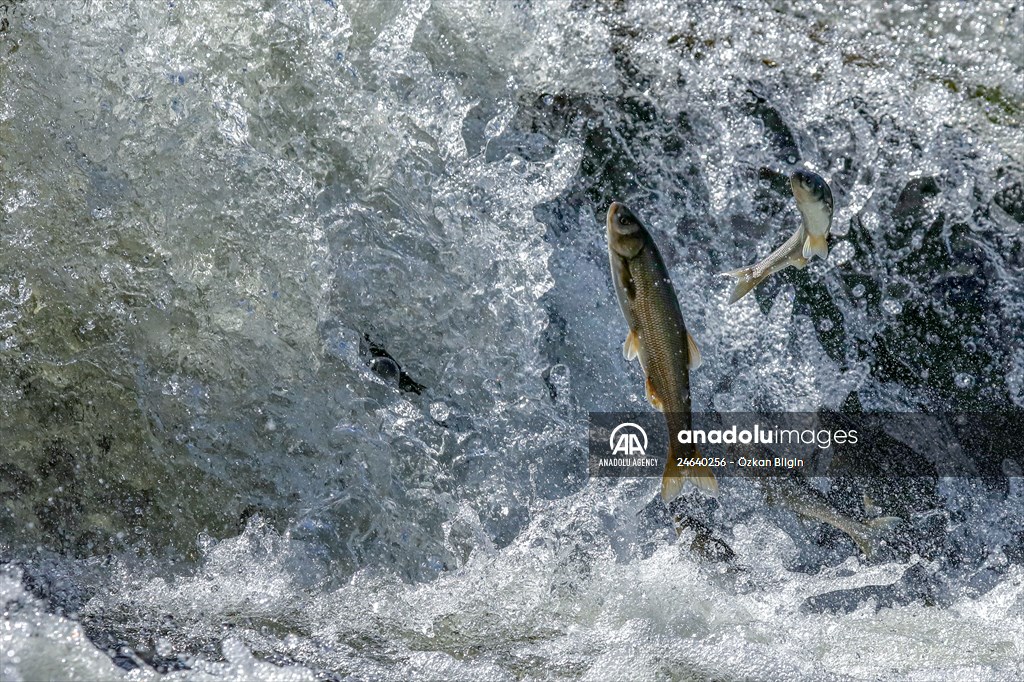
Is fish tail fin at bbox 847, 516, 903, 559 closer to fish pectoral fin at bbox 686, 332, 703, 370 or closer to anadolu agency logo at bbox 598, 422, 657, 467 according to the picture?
anadolu agency logo at bbox 598, 422, 657, 467

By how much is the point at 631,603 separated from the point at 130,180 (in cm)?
243

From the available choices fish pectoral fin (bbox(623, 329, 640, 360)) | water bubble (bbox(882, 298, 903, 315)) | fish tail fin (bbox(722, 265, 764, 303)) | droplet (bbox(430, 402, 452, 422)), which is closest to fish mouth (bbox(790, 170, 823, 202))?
fish tail fin (bbox(722, 265, 764, 303))

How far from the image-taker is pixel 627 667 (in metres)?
3.18

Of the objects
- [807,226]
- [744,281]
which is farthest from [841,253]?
[807,226]

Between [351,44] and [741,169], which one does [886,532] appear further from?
[351,44]

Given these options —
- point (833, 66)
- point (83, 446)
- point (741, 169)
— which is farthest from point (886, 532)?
point (83, 446)

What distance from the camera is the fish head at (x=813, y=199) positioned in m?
3.03

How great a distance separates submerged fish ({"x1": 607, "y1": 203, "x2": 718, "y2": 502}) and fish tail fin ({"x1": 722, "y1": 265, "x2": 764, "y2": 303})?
56 centimetres

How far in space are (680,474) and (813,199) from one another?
102 cm

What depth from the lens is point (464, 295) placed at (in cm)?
368

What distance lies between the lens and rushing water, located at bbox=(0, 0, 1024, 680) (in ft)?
11.4

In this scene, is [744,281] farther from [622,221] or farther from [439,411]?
[439,411]

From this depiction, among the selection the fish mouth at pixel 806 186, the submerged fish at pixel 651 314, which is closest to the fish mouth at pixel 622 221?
the submerged fish at pixel 651 314

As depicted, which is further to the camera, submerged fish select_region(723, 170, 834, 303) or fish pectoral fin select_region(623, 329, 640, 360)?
submerged fish select_region(723, 170, 834, 303)
